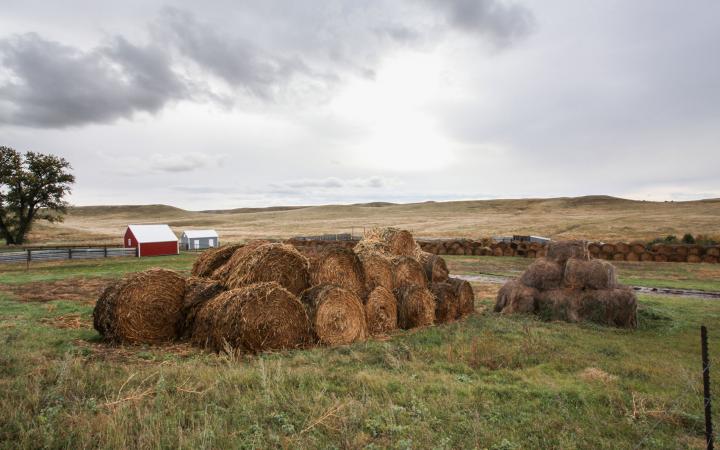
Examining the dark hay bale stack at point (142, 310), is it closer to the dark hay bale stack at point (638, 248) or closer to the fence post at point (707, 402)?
the fence post at point (707, 402)

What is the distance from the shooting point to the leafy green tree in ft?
163

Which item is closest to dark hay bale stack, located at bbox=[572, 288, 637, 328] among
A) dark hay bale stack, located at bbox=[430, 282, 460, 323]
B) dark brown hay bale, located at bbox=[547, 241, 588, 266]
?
dark brown hay bale, located at bbox=[547, 241, 588, 266]

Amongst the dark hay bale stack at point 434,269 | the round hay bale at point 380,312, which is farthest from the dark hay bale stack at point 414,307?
the dark hay bale stack at point 434,269

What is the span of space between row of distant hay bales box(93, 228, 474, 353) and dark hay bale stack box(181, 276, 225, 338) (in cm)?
2

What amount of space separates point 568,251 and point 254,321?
10573 mm

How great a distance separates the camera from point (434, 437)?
15.5 ft

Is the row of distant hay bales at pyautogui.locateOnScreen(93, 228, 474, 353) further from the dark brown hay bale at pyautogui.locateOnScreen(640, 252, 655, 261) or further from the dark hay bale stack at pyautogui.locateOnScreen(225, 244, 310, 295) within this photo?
the dark brown hay bale at pyautogui.locateOnScreen(640, 252, 655, 261)

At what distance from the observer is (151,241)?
1484 inches

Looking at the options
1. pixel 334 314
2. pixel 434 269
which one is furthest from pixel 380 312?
pixel 434 269

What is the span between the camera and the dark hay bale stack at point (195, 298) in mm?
9797

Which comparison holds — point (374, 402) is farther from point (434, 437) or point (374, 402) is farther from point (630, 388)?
point (630, 388)

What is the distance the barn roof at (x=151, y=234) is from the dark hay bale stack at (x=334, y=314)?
32.7 metres

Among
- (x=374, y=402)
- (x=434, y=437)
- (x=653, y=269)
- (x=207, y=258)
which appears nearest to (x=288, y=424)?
(x=374, y=402)

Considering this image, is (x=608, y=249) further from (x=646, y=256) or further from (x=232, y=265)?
(x=232, y=265)
